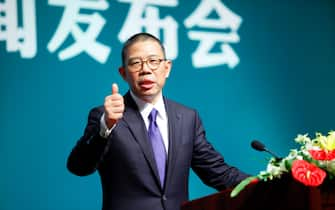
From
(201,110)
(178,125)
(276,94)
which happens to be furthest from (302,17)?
(178,125)

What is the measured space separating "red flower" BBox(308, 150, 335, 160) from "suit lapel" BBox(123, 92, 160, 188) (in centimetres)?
69

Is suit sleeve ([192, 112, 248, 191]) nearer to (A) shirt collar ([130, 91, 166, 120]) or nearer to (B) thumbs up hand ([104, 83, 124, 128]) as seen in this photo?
(A) shirt collar ([130, 91, 166, 120])

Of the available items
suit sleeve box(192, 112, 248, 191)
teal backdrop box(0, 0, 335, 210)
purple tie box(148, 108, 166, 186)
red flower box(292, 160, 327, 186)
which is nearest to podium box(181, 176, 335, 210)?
red flower box(292, 160, 327, 186)

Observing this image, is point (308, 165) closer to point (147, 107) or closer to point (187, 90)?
point (147, 107)

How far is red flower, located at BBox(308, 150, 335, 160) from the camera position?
131cm

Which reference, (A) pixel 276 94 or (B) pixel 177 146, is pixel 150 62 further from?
(A) pixel 276 94

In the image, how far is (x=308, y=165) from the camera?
1261 millimetres

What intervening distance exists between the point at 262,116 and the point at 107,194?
1.32 metres

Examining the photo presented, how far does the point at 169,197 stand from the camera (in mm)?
1894

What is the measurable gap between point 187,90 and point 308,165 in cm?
158

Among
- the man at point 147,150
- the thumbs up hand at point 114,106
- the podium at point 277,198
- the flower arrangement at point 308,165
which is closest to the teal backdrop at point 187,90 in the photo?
the man at point 147,150

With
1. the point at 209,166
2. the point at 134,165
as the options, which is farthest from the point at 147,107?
the point at 209,166

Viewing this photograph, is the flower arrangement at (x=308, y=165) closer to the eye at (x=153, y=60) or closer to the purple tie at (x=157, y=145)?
the purple tie at (x=157, y=145)

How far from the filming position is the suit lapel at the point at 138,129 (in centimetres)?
189
